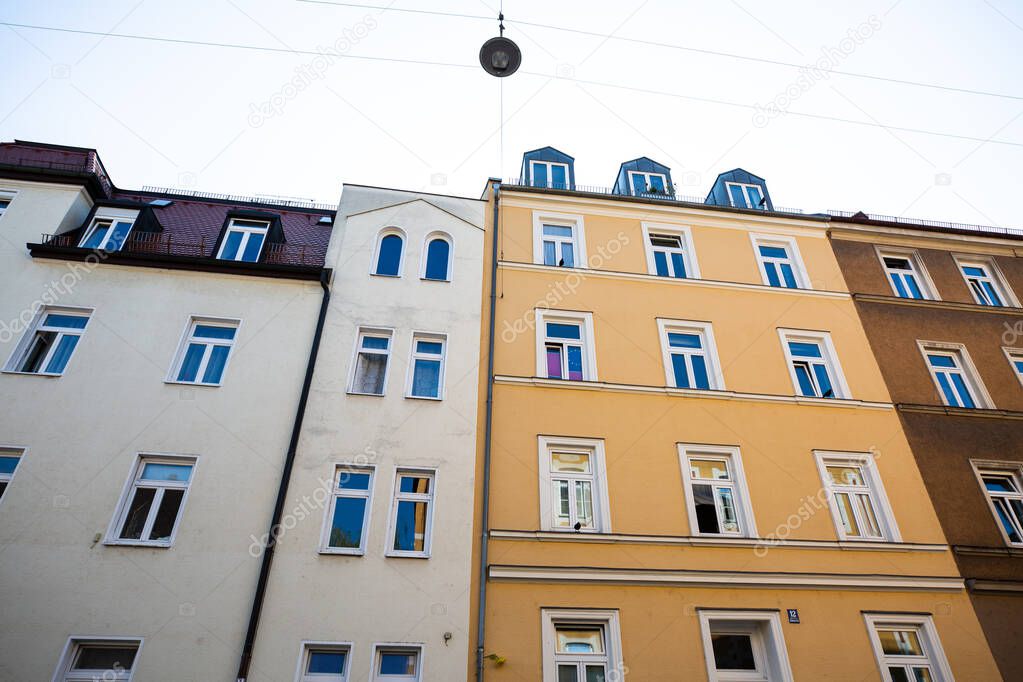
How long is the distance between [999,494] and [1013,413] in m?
2.23

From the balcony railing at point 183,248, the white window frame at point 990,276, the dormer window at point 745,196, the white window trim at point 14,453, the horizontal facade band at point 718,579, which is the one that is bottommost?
the horizontal facade band at point 718,579

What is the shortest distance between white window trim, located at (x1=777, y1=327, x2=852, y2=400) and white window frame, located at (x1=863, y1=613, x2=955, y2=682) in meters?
4.62

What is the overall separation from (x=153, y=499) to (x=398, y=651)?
5.27 m

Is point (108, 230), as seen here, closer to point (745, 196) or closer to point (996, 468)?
point (745, 196)

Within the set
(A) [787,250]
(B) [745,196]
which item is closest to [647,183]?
(B) [745,196]

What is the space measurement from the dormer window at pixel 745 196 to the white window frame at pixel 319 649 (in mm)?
15577

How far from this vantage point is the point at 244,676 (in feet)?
30.4

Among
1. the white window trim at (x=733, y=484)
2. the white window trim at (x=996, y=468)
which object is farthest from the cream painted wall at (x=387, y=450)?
the white window trim at (x=996, y=468)

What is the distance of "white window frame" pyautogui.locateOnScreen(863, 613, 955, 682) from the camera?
35.2 ft

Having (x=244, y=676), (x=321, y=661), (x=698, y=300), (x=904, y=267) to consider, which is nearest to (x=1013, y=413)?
(x=904, y=267)

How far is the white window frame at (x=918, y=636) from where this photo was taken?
1072cm

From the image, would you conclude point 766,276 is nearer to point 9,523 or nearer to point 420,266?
point 420,266

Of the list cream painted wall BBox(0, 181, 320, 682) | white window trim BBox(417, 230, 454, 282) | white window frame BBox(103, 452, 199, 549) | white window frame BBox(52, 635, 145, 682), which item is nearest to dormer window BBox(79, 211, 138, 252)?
cream painted wall BBox(0, 181, 320, 682)

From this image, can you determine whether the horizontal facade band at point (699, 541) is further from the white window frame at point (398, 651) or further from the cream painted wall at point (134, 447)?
the cream painted wall at point (134, 447)
